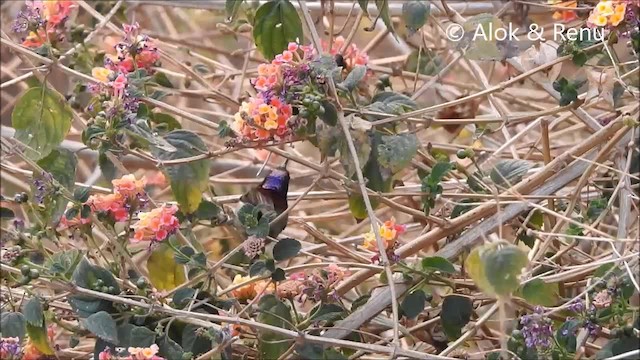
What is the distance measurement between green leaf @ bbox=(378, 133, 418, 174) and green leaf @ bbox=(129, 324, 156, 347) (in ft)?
1.08

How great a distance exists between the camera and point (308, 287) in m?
1.21

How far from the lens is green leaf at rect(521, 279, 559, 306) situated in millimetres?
1103

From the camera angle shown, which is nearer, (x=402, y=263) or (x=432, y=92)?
(x=402, y=263)

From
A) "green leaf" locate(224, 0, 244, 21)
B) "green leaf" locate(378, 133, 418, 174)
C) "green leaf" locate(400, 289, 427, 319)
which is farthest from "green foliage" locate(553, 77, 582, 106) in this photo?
"green leaf" locate(224, 0, 244, 21)

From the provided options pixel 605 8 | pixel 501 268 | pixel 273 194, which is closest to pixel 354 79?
pixel 273 194

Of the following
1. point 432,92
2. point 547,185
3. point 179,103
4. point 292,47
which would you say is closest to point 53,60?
point 292,47

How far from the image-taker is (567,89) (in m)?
1.26

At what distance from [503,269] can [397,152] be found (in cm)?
35

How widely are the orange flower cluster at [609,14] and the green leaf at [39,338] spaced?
703 millimetres

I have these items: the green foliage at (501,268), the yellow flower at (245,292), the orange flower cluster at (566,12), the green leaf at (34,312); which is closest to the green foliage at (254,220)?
the yellow flower at (245,292)

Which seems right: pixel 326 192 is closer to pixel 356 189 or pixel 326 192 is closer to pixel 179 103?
pixel 356 189

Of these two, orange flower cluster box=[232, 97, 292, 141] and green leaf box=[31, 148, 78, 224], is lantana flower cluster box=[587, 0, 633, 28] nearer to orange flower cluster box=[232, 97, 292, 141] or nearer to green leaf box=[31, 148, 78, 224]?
orange flower cluster box=[232, 97, 292, 141]

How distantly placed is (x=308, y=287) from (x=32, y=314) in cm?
31

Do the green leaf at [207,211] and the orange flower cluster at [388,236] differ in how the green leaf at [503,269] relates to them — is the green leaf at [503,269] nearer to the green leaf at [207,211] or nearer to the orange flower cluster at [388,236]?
the orange flower cluster at [388,236]
